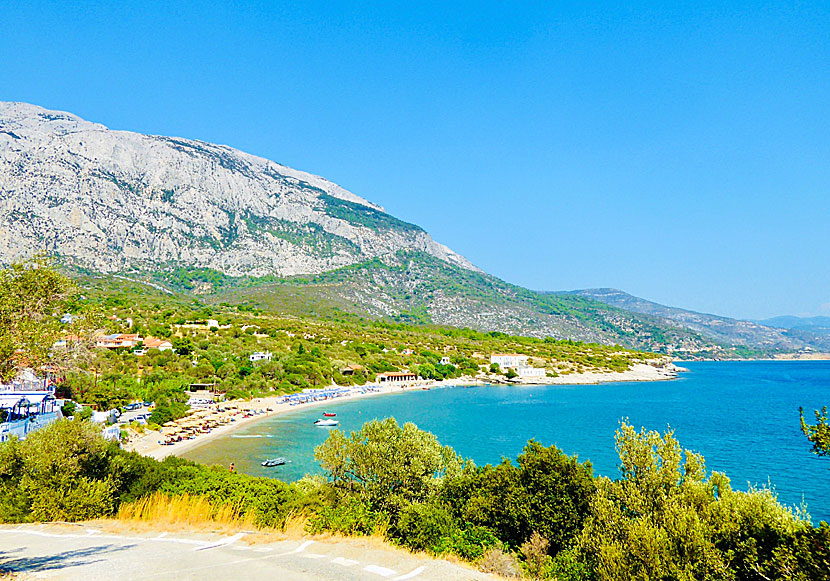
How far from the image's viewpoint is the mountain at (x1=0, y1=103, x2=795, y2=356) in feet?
411

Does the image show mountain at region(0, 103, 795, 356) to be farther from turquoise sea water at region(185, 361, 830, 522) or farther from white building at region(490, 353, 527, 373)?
turquoise sea water at region(185, 361, 830, 522)

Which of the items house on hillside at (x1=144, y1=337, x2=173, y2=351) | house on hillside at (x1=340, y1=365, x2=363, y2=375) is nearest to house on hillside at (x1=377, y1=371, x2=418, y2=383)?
house on hillside at (x1=340, y1=365, x2=363, y2=375)

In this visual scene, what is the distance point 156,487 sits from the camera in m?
14.5

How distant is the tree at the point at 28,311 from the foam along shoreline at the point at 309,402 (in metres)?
15.5

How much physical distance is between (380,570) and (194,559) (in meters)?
3.81

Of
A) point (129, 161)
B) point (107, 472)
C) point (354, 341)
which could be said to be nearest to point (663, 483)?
point (107, 472)

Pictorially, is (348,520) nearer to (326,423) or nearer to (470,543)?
(470,543)

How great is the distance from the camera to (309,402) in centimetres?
5969

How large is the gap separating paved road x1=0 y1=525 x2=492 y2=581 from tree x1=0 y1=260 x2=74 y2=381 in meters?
3.66

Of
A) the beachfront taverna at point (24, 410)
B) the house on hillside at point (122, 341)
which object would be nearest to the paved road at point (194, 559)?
the beachfront taverna at point (24, 410)

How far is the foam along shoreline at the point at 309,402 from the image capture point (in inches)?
1335

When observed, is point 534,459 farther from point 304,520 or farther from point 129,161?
point 129,161

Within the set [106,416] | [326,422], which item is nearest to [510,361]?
[326,422]

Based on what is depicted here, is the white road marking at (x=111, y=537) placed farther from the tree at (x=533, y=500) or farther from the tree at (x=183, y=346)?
the tree at (x=183, y=346)
